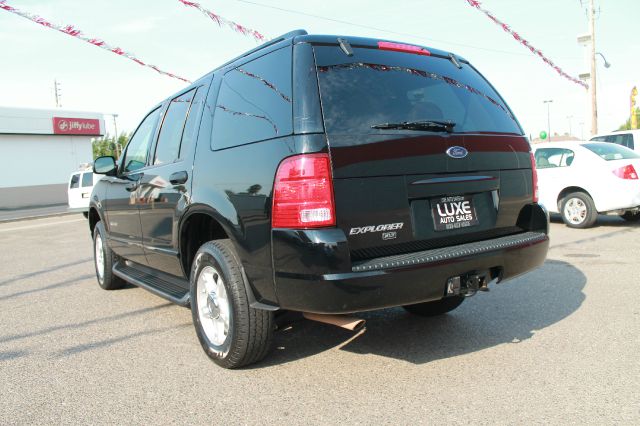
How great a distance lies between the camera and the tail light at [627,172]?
915cm

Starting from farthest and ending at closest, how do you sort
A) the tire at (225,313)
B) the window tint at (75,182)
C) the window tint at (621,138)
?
the window tint at (75,182) → the window tint at (621,138) → the tire at (225,313)

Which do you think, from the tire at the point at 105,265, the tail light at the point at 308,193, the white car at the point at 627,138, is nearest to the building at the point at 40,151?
the tire at the point at 105,265

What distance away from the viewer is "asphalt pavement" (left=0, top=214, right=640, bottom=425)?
2.84m

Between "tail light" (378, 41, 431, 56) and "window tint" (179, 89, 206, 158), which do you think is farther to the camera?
"window tint" (179, 89, 206, 158)

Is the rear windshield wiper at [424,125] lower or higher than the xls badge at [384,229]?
higher

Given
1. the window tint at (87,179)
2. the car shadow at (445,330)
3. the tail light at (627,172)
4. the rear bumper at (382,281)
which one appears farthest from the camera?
the window tint at (87,179)

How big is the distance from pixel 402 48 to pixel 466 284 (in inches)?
60.1

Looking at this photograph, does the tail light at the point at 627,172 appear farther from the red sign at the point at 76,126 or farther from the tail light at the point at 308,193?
the red sign at the point at 76,126

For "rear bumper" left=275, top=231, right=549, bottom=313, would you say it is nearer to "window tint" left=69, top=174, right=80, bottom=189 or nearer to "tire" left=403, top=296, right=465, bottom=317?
"tire" left=403, top=296, right=465, bottom=317

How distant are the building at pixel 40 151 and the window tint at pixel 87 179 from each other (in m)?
13.2

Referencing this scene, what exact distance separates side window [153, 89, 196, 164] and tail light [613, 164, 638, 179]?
305 inches

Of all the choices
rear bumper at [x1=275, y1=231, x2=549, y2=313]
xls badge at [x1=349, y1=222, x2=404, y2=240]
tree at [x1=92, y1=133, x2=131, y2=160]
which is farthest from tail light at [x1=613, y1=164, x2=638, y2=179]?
tree at [x1=92, y1=133, x2=131, y2=160]

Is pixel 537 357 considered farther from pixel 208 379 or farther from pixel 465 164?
pixel 208 379

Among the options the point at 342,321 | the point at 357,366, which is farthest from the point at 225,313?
the point at 357,366
